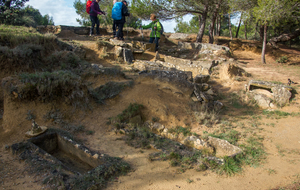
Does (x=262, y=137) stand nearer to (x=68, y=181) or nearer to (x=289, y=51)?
(x=68, y=181)

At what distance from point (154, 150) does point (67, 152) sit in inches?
71.9

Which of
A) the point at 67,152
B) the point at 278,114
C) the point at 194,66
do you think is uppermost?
the point at 194,66

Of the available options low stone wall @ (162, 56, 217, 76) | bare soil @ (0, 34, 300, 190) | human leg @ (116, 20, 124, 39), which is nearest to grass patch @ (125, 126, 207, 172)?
bare soil @ (0, 34, 300, 190)

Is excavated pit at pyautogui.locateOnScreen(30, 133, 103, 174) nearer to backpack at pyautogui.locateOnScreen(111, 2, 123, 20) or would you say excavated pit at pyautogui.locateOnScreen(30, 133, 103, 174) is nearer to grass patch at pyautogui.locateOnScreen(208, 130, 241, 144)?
grass patch at pyautogui.locateOnScreen(208, 130, 241, 144)

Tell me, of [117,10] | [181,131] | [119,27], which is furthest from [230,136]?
[119,27]

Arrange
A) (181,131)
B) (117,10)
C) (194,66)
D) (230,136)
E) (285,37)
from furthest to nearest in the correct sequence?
(285,37) → (194,66) → (117,10) → (181,131) → (230,136)

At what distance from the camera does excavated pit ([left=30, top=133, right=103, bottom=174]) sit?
11.4 feet

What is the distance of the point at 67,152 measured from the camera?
3.86 meters

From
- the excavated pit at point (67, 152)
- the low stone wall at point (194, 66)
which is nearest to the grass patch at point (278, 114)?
the low stone wall at point (194, 66)

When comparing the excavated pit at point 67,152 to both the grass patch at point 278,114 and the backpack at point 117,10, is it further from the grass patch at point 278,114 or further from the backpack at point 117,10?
the backpack at point 117,10

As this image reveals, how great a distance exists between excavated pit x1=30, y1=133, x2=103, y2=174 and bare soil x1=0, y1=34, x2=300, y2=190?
0.34m

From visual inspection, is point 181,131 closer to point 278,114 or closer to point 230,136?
point 230,136

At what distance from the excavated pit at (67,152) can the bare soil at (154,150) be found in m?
0.34

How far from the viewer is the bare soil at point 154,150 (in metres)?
3.05
